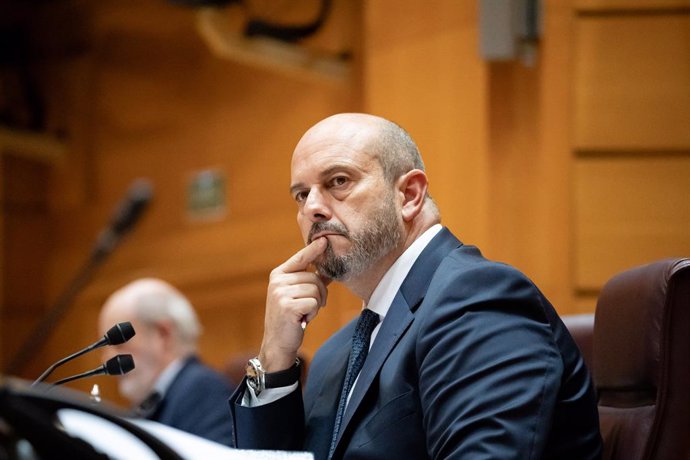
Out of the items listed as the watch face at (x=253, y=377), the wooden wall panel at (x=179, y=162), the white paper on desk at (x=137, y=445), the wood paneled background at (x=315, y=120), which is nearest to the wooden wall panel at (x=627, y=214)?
the wood paneled background at (x=315, y=120)

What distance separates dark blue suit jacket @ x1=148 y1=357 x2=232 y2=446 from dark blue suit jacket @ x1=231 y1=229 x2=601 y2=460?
168 cm

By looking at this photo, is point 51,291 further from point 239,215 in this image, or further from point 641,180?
point 641,180

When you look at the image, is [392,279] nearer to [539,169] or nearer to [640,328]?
[640,328]

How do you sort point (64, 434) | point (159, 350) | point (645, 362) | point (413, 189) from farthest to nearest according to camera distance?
point (159, 350)
point (413, 189)
point (645, 362)
point (64, 434)

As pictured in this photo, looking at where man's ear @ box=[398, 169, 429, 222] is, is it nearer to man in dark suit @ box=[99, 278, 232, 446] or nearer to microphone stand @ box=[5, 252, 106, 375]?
microphone stand @ box=[5, 252, 106, 375]

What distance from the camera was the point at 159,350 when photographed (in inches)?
177

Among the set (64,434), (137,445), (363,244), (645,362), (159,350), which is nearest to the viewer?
(64,434)

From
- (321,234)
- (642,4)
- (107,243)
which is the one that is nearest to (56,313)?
(107,243)

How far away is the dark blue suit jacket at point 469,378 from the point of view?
73.7 inches

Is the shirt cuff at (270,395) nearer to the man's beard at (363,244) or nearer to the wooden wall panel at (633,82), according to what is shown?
the man's beard at (363,244)

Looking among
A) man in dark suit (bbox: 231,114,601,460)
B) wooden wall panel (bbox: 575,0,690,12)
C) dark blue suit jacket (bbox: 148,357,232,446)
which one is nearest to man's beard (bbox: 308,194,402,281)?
man in dark suit (bbox: 231,114,601,460)

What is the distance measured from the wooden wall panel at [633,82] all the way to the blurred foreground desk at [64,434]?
9.80 feet

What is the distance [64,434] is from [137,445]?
24 cm

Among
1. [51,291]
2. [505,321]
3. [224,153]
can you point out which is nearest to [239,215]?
[224,153]
